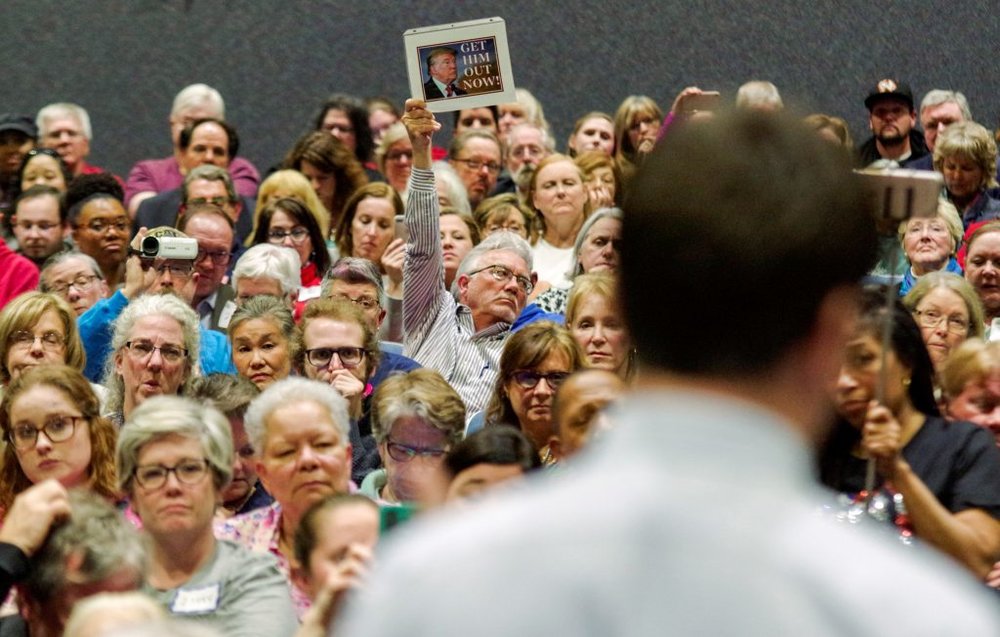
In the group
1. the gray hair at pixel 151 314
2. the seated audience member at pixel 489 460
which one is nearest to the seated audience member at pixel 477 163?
the gray hair at pixel 151 314

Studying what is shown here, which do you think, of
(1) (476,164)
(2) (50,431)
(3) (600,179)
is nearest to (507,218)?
(3) (600,179)

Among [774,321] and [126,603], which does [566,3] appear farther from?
[774,321]

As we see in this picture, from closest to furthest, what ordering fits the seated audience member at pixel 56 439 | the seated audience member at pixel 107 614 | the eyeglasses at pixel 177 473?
the seated audience member at pixel 107 614 < the eyeglasses at pixel 177 473 < the seated audience member at pixel 56 439

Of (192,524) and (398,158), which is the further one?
(398,158)

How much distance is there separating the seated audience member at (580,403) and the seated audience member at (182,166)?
346 centimetres

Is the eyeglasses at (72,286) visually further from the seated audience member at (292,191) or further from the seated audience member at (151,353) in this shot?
the seated audience member at (151,353)

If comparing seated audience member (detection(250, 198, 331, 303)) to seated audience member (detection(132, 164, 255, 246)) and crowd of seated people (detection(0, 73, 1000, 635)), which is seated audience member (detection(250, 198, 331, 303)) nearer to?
crowd of seated people (detection(0, 73, 1000, 635))

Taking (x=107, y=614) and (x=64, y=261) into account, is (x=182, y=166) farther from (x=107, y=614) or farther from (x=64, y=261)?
(x=107, y=614)

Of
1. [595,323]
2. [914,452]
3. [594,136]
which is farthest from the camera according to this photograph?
[594,136]

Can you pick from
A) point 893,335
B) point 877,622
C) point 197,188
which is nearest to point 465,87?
point 197,188

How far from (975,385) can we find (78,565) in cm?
168

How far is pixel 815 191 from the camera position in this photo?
80cm

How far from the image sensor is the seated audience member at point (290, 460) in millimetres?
2943

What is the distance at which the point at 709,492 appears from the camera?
0.75 metres
